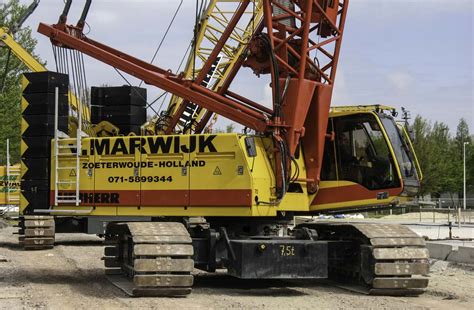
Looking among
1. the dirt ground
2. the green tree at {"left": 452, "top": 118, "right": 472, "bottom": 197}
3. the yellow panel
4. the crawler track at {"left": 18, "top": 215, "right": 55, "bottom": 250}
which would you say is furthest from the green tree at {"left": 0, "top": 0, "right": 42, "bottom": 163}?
the green tree at {"left": 452, "top": 118, "right": 472, "bottom": 197}

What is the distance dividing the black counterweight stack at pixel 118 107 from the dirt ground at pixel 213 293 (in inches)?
120

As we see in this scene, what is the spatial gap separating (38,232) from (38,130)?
7486 millimetres

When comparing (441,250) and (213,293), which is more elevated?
(441,250)

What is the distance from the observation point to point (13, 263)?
16.3 metres

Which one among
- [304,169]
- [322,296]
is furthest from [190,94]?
[322,296]

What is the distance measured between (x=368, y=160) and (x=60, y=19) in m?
6.58

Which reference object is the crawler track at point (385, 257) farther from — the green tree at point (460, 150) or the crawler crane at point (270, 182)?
the green tree at point (460, 150)

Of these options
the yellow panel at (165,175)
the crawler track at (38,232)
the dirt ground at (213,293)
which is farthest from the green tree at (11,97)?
the yellow panel at (165,175)

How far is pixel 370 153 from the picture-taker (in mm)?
11922

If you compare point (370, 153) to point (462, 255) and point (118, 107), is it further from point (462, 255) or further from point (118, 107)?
point (462, 255)

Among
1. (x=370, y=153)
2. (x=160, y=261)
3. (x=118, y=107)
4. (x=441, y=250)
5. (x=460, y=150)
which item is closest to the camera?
(x=160, y=261)

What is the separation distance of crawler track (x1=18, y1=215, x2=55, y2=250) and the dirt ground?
3500 mm

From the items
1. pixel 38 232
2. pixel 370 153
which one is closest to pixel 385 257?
pixel 370 153

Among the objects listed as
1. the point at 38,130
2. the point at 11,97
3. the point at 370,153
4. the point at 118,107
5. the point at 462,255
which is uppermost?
the point at 11,97
